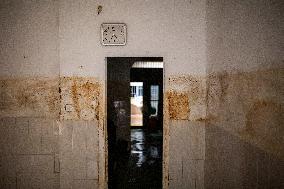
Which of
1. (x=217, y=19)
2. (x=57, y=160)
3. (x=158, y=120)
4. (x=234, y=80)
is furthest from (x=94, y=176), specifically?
(x=158, y=120)

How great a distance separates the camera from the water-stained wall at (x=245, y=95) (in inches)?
65.7

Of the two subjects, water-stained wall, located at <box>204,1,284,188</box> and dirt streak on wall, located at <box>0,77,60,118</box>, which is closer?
water-stained wall, located at <box>204,1,284,188</box>

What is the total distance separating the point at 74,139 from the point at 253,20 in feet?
7.47

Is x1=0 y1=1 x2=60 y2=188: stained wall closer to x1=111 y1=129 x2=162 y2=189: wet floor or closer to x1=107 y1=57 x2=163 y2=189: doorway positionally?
x1=107 y1=57 x2=163 y2=189: doorway

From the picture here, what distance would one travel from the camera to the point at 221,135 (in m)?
2.43

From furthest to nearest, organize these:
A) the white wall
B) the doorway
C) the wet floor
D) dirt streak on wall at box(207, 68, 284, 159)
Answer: the doorway, the wet floor, the white wall, dirt streak on wall at box(207, 68, 284, 159)

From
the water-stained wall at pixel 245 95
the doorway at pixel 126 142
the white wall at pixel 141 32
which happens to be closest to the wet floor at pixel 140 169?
the doorway at pixel 126 142

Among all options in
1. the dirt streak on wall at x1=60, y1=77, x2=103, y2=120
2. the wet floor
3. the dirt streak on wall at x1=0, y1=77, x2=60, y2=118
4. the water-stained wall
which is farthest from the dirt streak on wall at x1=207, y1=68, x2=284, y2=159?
the wet floor

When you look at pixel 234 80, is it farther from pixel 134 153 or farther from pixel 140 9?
pixel 134 153

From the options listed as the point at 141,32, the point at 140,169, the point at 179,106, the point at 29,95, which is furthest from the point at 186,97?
the point at 140,169

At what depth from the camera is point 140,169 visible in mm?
5414

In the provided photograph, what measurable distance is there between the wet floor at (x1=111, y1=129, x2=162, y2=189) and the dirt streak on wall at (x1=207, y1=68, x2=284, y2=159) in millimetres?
2544

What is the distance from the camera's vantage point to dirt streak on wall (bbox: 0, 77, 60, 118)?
297cm

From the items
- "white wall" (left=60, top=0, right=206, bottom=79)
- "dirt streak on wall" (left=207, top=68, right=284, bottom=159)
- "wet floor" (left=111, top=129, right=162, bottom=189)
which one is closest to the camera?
"dirt streak on wall" (left=207, top=68, right=284, bottom=159)
